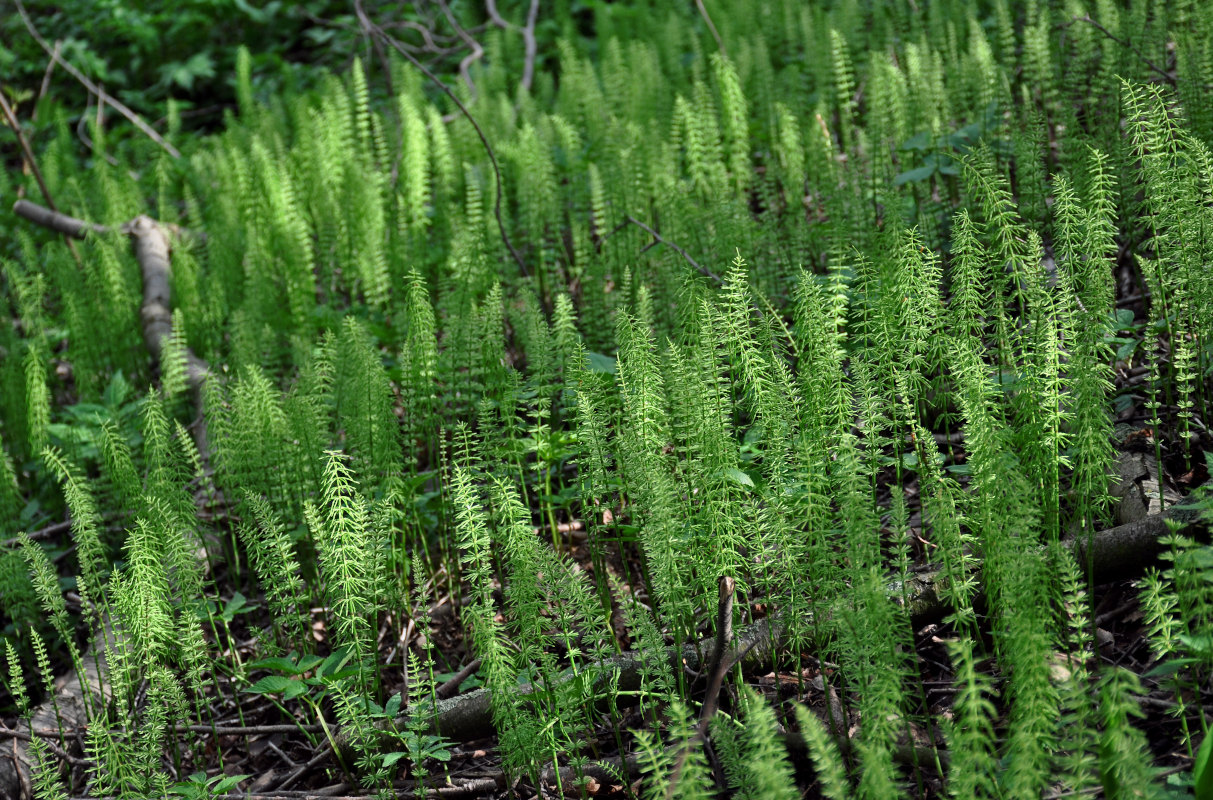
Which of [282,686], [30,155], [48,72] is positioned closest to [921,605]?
[282,686]

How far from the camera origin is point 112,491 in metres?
3.42

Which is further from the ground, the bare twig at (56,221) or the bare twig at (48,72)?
the bare twig at (48,72)

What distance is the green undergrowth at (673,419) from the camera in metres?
1.89

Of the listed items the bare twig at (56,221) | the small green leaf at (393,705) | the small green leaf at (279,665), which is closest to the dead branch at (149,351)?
the bare twig at (56,221)

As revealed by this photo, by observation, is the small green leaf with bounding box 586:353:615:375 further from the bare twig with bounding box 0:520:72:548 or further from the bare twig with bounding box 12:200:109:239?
the bare twig with bounding box 12:200:109:239

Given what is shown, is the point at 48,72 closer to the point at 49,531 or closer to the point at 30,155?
the point at 30,155

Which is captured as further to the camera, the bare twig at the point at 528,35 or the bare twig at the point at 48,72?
the bare twig at the point at 48,72

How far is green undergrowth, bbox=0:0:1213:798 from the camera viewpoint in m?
1.89

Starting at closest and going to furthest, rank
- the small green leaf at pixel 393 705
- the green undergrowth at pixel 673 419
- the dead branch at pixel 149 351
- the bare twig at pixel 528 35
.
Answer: the green undergrowth at pixel 673 419, the small green leaf at pixel 393 705, the dead branch at pixel 149 351, the bare twig at pixel 528 35

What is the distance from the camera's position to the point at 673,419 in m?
2.61

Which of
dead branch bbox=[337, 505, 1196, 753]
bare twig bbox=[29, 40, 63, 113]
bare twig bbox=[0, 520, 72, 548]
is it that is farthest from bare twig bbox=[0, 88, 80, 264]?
dead branch bbox=[337, 505, 1196, 753]

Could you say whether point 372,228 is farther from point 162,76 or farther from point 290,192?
point 162,76

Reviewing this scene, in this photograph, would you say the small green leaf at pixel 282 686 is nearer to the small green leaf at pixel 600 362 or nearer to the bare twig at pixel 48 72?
the small green leaf at pixel 600 362

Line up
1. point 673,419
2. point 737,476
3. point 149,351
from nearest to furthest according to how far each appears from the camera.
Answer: point 737,476, point 673,419, point 149,351
